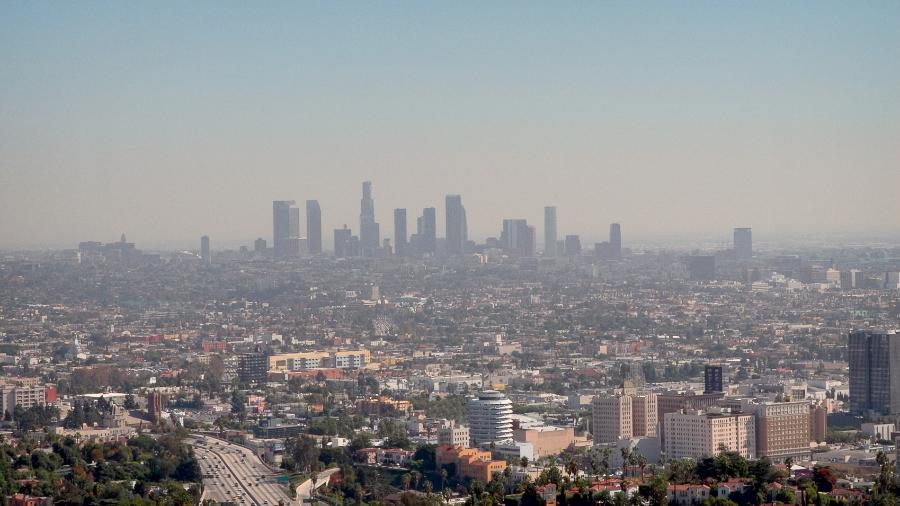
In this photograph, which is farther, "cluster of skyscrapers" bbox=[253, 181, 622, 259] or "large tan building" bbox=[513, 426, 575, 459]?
"cluster of skyscrapers" bbox=[253, 181, 622, 259]

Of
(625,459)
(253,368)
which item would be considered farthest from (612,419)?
(253,368)

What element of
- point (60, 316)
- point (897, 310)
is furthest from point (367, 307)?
point (897, 310)

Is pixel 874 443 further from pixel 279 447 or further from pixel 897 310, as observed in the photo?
pixel 897 310

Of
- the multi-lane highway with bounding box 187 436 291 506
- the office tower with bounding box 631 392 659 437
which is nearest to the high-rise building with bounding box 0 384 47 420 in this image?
the multi-lane highway with bounding box 187 436 291 506

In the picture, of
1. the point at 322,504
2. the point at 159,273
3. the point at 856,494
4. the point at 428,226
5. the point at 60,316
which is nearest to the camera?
the point at 856,494

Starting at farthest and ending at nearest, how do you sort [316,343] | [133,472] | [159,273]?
[159,273] → [316,343] → [133,472]

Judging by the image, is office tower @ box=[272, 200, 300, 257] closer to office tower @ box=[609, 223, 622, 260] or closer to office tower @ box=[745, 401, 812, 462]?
office tower @ box=[609, 223, 622, 260]

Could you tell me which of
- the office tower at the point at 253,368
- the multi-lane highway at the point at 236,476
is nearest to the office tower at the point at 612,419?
the multi-lane highway at the point at 236,476
